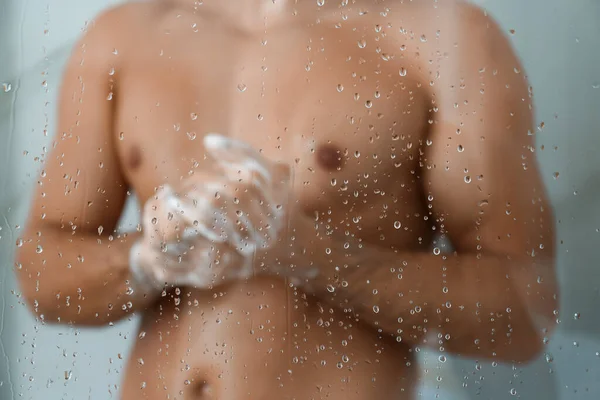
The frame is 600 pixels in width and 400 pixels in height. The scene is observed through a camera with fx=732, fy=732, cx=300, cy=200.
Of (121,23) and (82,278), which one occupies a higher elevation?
(121,23)

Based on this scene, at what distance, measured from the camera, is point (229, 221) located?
31cm

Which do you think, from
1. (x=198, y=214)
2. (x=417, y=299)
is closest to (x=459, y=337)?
(x=417, y=299)

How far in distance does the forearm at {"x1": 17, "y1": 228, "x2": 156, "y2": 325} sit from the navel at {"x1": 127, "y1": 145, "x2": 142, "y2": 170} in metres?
0.03

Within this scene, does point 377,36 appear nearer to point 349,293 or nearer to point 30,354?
point 349,293

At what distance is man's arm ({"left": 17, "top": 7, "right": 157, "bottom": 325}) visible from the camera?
1.08ft

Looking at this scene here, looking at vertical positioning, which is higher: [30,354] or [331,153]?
[331,153]

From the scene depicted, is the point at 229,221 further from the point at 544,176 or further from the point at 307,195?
the point at 544,176

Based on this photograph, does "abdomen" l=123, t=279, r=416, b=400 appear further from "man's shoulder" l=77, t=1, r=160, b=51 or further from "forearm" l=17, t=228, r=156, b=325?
"man's shoulder" l=77, t=1, r=160, b=51

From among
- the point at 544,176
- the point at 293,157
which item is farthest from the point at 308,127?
the point at 544,176

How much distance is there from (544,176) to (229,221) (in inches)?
5.8

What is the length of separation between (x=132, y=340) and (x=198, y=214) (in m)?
0.07

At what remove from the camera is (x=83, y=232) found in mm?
337

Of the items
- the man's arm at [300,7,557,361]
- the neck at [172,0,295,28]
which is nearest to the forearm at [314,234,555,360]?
the man's arm at [300,7,557,361]

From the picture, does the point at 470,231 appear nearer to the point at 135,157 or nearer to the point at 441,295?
the point at 441,295
